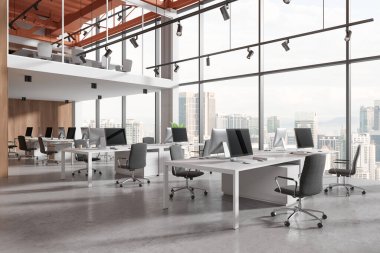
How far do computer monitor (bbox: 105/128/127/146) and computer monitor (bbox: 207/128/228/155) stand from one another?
127 inches

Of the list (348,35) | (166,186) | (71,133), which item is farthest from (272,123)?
(71,133)

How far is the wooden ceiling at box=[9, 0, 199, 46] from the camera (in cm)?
1252

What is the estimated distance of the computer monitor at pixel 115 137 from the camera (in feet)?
25.8

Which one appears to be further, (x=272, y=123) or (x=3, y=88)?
(x=272, y=123)

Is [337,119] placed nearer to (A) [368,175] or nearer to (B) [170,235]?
(A) [368,175]

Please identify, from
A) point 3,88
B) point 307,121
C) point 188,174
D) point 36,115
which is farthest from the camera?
point 36,115

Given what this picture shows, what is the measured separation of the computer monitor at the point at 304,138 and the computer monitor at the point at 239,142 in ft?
8.19

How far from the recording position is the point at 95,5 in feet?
41.1

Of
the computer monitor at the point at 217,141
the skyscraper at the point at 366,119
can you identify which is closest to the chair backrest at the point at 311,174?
the computer monitor at the point at 217,141

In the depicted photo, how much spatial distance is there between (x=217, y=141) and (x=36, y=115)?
14476 mm

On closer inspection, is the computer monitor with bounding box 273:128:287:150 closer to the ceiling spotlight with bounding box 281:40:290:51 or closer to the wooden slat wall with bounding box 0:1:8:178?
the ceiling spotlight with bounding box 281:40:290:51

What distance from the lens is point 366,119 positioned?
7.93 meters

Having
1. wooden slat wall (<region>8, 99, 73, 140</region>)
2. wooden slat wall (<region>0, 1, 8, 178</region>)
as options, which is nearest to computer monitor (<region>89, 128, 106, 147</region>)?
wooden slat wall (<region>0, 1, 8, 178</region>)

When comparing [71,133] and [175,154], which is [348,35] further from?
[71,133]
